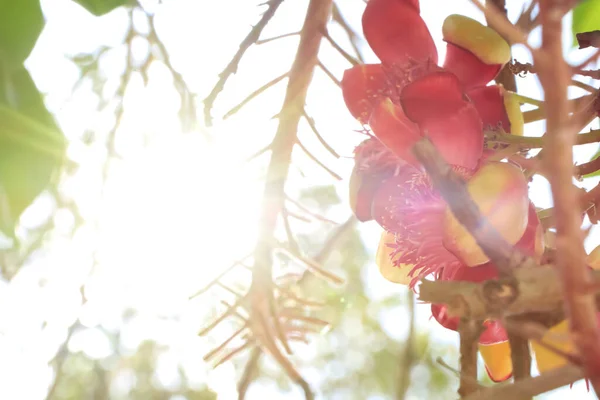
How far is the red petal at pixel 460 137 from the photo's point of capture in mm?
215

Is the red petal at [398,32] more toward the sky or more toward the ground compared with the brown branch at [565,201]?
more toward the sky

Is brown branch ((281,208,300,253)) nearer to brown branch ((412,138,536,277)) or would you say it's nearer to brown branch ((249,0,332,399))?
brown branch ((249,0,332,399))

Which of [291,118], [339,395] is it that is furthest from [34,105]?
[339,395]

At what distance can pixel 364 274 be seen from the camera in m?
1.07

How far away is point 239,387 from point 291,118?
13 cm

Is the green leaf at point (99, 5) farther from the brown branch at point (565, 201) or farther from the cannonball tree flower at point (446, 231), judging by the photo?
the brown branch at point (565, 201)

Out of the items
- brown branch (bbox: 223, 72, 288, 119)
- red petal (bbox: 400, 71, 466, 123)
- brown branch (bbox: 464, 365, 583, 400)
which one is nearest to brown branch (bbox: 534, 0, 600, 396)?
brown branch (bbox: 464, 365, 583, 400)

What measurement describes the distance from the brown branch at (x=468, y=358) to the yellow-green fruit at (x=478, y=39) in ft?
0.42

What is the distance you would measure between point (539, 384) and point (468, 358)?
0.04 meters

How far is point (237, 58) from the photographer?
304 mm

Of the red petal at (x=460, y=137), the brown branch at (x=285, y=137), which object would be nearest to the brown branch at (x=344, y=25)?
the brown branch at (x=285, y=137)

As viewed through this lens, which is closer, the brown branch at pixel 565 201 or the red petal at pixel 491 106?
the brown branch at pixel 565 201

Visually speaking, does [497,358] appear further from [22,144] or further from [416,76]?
[22,144]

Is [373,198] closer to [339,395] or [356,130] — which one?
[356,130]
